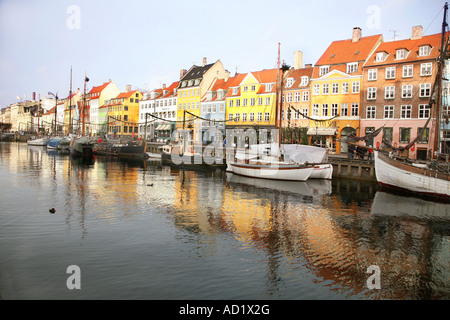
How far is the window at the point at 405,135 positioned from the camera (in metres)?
43.2

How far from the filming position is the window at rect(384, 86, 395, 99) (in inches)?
1769

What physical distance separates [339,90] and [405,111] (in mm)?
9748

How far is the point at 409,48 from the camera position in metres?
45.1

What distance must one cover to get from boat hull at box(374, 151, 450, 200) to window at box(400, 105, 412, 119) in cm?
1712

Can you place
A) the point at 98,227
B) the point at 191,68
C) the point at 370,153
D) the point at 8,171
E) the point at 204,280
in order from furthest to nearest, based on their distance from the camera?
the point at 191,68 < the point at 370,153 < the point at 8,171 < the point at 98,227 < the point at 204,280

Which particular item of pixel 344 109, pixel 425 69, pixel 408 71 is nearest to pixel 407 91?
pixel 408 71

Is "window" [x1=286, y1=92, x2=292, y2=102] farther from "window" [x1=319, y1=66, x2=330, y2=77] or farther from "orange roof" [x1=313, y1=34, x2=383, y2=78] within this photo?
"window" [x1=319, y1=66, x2=330, y2=77]

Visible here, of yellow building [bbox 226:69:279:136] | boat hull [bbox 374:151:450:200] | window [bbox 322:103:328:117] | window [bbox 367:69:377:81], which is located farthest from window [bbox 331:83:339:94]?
boat hull [bbox 374:151:450:200]

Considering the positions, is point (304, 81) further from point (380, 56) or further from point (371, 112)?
point (371, 112)

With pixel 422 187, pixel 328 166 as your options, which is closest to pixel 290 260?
pixel 422 187

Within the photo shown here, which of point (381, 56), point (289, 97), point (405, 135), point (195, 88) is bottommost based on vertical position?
point (405, 135)
